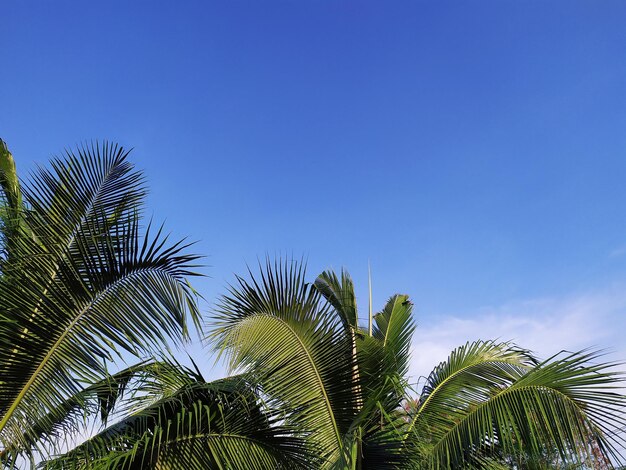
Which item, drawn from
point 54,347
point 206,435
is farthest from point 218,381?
point 54,347

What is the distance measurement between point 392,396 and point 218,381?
7.35 feet

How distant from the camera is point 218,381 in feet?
23.2

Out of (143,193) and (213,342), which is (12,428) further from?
(213,342)

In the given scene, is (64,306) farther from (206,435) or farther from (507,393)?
(507,393)

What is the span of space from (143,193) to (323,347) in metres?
3.20

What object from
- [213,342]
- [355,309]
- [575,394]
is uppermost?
[355,309]

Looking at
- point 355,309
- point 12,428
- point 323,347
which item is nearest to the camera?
point 12,428

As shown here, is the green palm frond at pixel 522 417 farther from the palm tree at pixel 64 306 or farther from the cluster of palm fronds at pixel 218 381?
the palm tree at pixel 64 306

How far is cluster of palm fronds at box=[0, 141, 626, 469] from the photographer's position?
14.4 ft

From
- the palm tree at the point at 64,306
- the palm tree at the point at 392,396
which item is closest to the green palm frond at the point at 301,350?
the palm tree at the point at 392,396

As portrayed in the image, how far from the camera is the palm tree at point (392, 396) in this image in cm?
566

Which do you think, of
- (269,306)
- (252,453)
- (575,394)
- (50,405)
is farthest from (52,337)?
(575,394)

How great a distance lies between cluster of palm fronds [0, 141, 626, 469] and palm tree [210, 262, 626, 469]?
0.06ft

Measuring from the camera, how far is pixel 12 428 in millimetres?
4242
